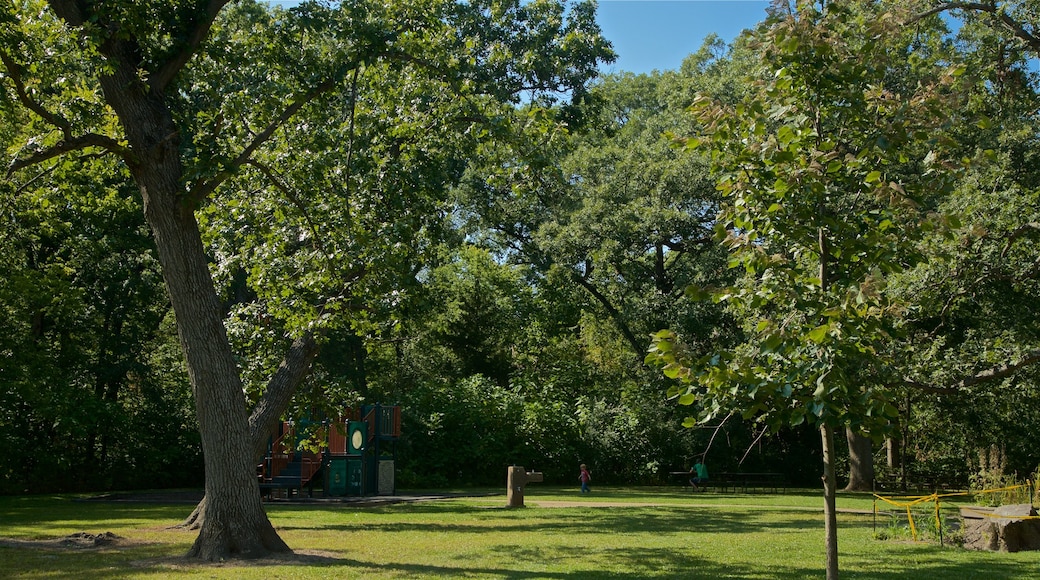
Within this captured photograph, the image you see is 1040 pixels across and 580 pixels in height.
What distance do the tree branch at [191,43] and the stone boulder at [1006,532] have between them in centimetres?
1201

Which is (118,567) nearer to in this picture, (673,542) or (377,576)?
(377,576)

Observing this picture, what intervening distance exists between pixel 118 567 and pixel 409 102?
7055mm

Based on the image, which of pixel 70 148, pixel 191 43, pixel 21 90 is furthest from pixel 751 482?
pixel 21 90

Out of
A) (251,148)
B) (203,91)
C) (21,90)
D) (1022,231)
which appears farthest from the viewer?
(1022,231)

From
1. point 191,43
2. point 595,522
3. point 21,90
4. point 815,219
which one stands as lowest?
point 595,522

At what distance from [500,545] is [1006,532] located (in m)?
6.75

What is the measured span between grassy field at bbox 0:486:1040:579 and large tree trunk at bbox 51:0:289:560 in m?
0.61

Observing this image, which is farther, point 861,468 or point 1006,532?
point 861,468

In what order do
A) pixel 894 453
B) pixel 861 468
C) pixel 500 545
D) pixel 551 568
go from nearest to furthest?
pixel 551 568
pixel 500 545
pixel 861 468
pixel 894 453

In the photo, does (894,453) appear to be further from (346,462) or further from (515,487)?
(346,462)

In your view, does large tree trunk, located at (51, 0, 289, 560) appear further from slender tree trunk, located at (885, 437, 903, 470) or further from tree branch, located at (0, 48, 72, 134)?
slender tree trunk, located at (885, 437, 903, 470)

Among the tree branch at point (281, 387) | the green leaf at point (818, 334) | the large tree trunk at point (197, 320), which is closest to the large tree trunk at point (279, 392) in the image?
the tree branch at point (281, 387)

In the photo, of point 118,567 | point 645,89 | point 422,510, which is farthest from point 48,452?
point 645,89

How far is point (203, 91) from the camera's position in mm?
12734
